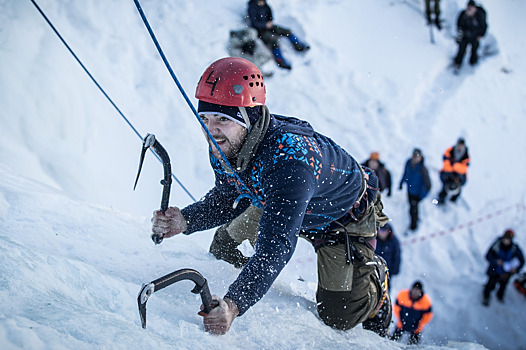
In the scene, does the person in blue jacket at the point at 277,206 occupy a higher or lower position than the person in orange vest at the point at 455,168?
higher

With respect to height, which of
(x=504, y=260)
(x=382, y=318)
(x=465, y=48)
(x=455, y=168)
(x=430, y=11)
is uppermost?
(x=430, y=11)

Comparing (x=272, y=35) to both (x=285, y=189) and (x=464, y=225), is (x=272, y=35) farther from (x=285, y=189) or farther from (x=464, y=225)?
(x=285, y=189)

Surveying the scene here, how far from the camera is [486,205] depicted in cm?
791

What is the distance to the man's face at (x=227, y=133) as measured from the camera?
2.10 m

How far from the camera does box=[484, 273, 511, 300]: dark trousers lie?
6.16 m

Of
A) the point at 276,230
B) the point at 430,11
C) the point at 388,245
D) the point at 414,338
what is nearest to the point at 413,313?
the point at 414,338

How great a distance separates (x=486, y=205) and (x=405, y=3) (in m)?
5.63

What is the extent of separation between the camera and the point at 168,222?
2.52 meters

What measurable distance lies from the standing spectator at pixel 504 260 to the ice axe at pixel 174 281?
18.0 feet

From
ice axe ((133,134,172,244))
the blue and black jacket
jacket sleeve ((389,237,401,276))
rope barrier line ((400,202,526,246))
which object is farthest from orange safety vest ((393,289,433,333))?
ice axe ((133,134,172,244))

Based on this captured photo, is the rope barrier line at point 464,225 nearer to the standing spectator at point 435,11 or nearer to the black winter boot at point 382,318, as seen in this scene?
the black winter boot at point 382,318

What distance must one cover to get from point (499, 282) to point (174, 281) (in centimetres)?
595

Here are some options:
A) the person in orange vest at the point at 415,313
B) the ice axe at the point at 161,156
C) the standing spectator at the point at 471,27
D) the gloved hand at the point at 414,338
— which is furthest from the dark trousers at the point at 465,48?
the ice axe at the point at 161,156

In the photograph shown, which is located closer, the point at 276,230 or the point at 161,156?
the point at 276,230
